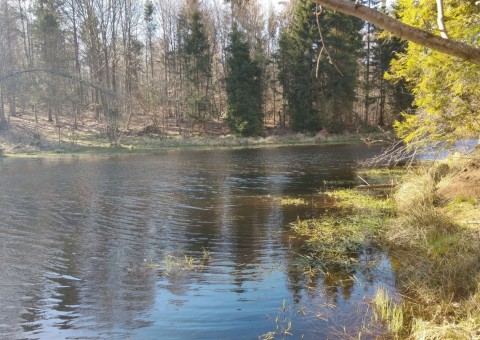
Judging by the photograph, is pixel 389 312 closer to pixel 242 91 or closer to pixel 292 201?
pixel 292 201

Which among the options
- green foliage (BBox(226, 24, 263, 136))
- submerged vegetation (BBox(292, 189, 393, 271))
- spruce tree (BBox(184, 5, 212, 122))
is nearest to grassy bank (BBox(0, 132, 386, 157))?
green foliage (BBox(226, 24, 263, 136))

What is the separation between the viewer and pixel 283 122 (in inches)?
1745

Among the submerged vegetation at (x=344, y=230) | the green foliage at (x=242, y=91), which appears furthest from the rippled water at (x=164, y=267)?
the green foliage at (x=242, y=91)

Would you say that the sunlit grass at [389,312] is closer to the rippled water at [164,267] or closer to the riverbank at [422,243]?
the riverbank at [422,243]

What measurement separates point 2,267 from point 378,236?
296 inches

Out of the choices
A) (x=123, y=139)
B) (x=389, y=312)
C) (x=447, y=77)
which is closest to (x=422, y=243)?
(x=389, y=312)

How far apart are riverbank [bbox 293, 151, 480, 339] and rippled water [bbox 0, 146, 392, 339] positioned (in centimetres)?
49

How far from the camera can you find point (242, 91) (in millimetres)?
40719

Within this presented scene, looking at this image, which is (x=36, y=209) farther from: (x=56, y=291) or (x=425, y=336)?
(x=425, y=336)

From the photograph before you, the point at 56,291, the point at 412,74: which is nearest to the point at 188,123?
the point at 412,74

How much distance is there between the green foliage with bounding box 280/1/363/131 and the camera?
40.0 m

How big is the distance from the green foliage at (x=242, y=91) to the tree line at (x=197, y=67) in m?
0.10

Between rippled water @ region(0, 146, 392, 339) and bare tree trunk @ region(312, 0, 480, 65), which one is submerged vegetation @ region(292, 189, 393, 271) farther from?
bare tree trunk @ region(312, 0, 480, 65)

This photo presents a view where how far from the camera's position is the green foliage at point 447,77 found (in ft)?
27.8
